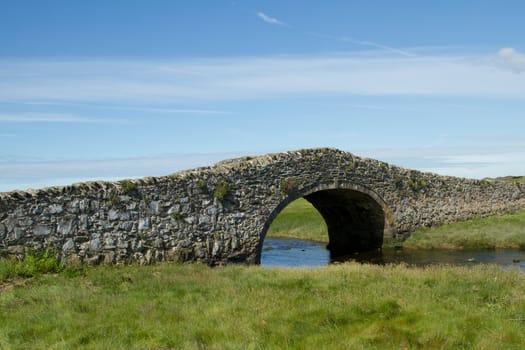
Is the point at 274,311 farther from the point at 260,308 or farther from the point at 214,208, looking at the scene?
the point at 214,208

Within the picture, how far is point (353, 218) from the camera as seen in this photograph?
102ft

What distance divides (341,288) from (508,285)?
398 centimetres

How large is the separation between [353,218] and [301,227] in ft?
28.7

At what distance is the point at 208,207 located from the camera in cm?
2064

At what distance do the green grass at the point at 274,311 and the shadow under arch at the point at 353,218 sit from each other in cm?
1276

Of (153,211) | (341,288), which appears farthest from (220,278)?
(153,211)

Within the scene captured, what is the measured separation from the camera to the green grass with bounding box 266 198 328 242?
123 ft

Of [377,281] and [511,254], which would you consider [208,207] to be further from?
[511,254]

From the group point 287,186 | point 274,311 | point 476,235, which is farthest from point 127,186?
point 476,235

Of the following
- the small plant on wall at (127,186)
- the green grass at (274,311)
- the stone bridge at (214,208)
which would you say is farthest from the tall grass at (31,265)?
the small plant on wall at (127,186)

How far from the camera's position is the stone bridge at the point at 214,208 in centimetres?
1702

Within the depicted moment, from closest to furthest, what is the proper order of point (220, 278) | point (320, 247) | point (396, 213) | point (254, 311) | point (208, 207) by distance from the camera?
point (254, 311), point (220, 278), point (208, 207), point (396, 213), point (320, 247)

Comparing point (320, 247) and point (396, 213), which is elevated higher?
point (396, 213)

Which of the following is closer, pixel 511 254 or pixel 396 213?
pixel 511 254
